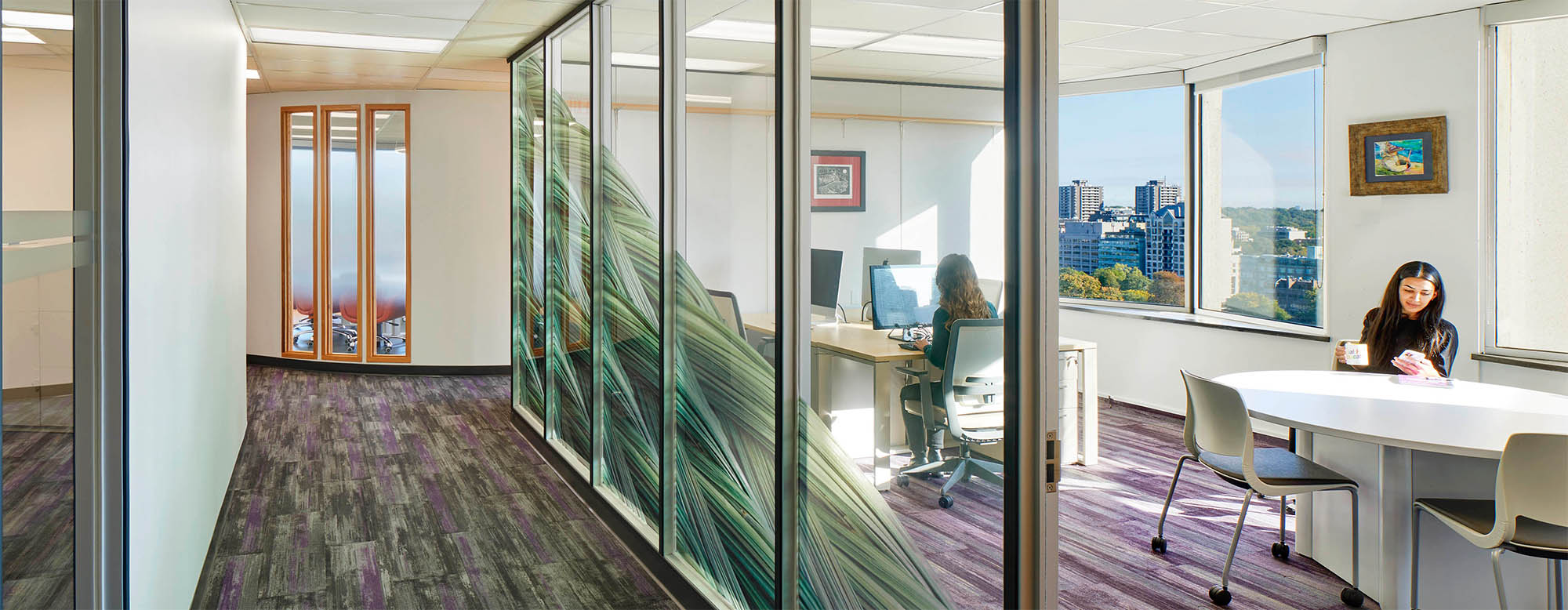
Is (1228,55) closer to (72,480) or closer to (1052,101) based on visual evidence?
(1052,101)

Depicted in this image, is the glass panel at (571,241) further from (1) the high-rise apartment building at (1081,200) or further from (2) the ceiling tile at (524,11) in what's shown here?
(1) the high-rise apartment building at (1081,200)

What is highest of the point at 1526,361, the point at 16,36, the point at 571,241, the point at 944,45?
the point at 944,45

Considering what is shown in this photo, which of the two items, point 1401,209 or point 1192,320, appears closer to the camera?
point 1401,209

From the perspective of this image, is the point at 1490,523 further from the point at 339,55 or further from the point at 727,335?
the point at 339,55

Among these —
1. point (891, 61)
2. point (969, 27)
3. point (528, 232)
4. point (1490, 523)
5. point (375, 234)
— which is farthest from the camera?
point (375, 234)

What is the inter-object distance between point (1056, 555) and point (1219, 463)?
1983mm

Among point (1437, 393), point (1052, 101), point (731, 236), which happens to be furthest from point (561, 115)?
point (1437, 393)

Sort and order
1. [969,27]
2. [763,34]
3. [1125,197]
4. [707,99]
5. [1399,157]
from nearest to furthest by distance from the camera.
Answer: [969,27]
[763,34]
[707,99]
[1399,157]
[1125,197]

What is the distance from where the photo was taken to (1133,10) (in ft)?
15.5

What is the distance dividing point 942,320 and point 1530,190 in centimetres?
433

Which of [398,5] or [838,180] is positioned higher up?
[398,5]

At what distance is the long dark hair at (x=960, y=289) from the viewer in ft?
6.08

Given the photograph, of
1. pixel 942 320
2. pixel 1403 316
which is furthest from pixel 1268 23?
pixel 942 320

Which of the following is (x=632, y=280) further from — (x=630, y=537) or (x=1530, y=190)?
(x=1530, y=190)
